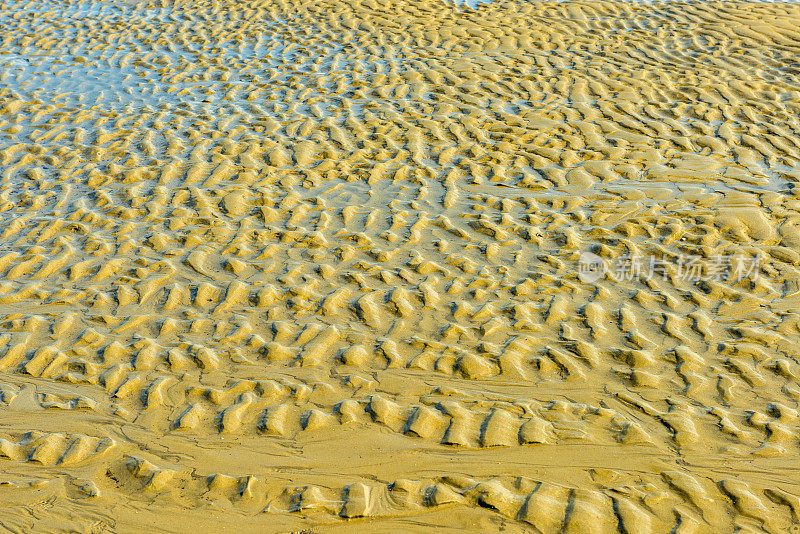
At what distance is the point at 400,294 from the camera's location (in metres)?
4.59

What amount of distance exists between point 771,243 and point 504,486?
11.3 ft

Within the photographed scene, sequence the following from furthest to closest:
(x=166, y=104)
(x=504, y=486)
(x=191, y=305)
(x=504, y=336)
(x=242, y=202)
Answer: (x=166, y=104) < (x=242, y=202) < (x=191, y=305) < (x=504, y=336) < (x=504, y=486)

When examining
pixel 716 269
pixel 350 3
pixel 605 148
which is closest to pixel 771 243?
pixel 716 269

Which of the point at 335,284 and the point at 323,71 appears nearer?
the point at 335,284

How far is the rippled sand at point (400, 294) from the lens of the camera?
122 inches

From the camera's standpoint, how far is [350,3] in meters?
11.6

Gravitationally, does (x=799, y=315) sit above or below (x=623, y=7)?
below

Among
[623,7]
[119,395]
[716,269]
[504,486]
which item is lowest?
[119,395]

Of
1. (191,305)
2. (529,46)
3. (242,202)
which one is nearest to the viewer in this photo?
(191,305)

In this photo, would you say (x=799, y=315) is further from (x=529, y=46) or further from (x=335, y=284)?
(x=529, y=46)

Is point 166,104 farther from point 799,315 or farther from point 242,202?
point 799,315

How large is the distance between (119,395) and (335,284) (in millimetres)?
1653

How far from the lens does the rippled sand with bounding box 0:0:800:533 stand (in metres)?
3.11

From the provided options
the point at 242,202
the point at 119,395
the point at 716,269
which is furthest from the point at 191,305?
the point at 716,269
